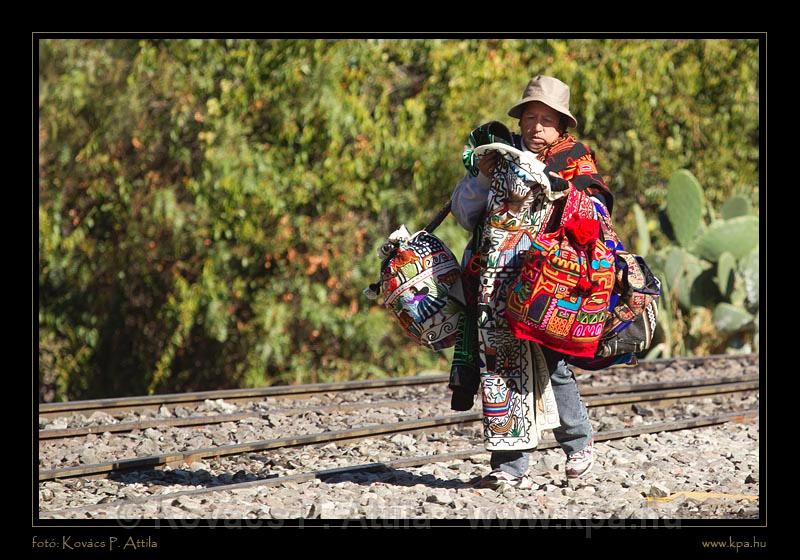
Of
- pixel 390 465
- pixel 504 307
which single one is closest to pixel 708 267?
pixel 390 465

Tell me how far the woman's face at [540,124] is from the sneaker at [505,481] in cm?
160

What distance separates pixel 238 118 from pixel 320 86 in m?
0.95

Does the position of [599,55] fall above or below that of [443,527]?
above

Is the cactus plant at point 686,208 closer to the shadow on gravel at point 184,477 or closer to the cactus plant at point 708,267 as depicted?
the cactus plant at point 708,267

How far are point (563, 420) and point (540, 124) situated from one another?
1.46 meters

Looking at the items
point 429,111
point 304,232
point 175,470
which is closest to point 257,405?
point 175,470

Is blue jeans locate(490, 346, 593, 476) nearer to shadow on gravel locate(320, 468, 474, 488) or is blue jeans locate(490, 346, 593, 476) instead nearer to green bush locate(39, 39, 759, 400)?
shadow on gravel locate(320, 468, 474, 488)

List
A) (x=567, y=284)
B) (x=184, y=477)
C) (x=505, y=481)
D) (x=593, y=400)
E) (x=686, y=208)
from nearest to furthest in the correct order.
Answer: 1. (x=567, y=284)
2. (x=505, y=481)
3. (x=184, y=477)
4. (x=593, y=400)
5. (x=686, y=208)

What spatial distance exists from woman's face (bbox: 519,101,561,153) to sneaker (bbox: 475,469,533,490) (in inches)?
63.0

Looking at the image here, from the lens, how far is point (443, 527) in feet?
16.9

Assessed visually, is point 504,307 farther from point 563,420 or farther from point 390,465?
point 390,465

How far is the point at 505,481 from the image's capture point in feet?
19.0

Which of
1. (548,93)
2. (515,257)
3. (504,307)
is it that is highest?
(548,93)

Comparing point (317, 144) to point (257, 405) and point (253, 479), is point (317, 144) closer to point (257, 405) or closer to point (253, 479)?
point (257, 405)
